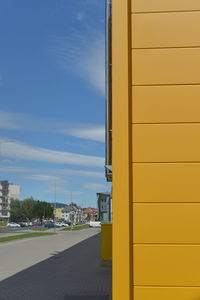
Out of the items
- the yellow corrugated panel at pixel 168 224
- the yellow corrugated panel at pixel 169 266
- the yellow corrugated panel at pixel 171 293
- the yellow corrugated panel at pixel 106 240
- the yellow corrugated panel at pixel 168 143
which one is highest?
the yellow corrugated panel at pixel 168 143

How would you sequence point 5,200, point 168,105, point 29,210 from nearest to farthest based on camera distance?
point 168,105, point 29,210, point 5,200

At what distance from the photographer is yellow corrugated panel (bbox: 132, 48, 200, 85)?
3.12 metres

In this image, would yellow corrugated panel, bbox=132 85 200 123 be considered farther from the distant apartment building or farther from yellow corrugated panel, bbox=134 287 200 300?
the distant apartment building

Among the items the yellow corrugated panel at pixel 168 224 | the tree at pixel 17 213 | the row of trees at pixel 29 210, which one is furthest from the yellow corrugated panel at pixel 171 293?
the tree at pixel 17 213

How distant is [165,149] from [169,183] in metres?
0.24

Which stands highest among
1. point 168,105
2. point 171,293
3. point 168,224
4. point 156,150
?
point 168,105

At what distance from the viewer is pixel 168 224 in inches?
118

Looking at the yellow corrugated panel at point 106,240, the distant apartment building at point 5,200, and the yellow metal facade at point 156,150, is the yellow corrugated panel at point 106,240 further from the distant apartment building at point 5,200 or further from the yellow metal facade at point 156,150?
the distant apartment building at point 5,200

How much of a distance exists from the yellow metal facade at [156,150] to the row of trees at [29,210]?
138 meters

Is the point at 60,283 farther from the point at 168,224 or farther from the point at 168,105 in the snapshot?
the point at 168,105

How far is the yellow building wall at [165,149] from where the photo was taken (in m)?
2.99

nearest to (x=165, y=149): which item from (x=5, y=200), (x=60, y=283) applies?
(x=60, y=283)

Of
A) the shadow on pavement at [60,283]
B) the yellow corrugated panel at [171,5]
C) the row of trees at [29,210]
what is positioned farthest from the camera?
the row of trees at [29,210]

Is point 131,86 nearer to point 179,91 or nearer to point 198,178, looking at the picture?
point 179,91
